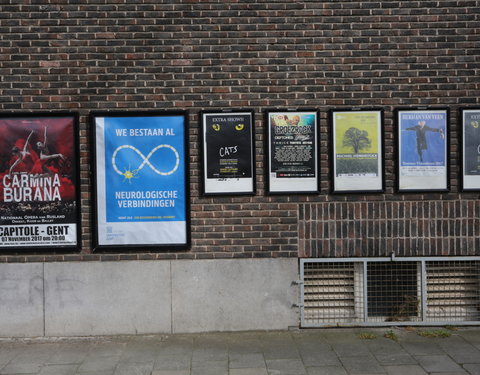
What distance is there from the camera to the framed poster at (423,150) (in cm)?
688

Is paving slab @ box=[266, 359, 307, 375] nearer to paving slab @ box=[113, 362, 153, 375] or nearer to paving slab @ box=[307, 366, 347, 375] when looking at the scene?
paving slab @ box=[307, 366, 347, 375]

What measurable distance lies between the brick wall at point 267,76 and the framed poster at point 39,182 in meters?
0.15

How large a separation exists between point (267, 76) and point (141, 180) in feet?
6.63

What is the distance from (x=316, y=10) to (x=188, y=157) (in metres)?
2.41

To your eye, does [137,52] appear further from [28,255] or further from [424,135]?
[424,135]

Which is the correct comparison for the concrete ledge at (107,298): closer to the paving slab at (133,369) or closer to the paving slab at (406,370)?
the paving slab at (133,369)

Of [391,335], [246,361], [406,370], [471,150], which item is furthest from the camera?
[471,150]

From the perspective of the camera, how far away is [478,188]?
691 cm

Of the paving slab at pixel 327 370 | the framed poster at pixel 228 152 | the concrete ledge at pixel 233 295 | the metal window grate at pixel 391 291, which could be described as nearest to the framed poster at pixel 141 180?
the framed poster at pixel 228 152

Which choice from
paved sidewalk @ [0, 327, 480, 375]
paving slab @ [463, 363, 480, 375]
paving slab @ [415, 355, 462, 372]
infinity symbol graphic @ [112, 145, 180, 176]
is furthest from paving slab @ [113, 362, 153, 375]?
paving slab @ [463, 363, 480, 375]

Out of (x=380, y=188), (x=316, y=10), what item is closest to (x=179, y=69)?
(x=316, y=10)

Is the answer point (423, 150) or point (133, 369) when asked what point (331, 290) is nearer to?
point (423, 150)

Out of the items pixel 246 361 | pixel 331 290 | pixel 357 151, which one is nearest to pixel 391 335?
pixel 331 290

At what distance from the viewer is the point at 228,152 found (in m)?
6.82
